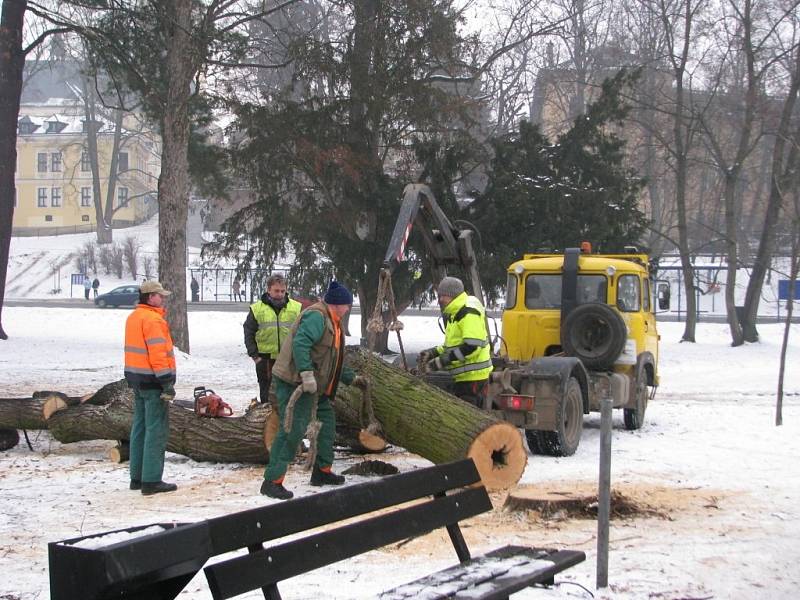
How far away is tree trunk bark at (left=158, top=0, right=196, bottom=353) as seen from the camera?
22562 mm

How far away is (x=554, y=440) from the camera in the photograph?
10.8m

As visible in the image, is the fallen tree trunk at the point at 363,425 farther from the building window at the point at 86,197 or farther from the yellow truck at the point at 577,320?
the building window at the point at 86,197

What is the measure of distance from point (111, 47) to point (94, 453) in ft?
41.6

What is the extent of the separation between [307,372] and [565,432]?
402 centimetres

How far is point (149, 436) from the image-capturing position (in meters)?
8.60

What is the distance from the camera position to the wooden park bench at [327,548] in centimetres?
359

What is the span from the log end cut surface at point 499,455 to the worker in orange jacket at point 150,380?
8.36 ft

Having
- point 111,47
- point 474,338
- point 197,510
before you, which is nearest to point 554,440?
point 474,338

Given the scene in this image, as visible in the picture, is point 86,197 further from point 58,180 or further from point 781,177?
point 781,177

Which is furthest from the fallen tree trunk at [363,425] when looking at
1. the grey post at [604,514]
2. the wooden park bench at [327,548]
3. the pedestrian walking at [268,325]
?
the wooden park bench at [327,548]

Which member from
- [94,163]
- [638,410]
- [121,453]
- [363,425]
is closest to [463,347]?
[363,425]

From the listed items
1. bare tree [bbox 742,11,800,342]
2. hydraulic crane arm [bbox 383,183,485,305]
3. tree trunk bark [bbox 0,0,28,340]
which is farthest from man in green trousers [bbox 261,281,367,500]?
bare tree [bbox 742,11,800,342]

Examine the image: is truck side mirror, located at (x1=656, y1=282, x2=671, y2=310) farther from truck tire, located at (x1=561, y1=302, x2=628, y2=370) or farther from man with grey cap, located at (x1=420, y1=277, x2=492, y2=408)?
man with grey cap, located at (x1=420, y1=277, x2=492, y2=408)

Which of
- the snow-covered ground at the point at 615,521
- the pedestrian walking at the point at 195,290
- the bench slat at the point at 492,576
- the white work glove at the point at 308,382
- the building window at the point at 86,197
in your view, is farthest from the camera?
the building window at the point at 86,197
